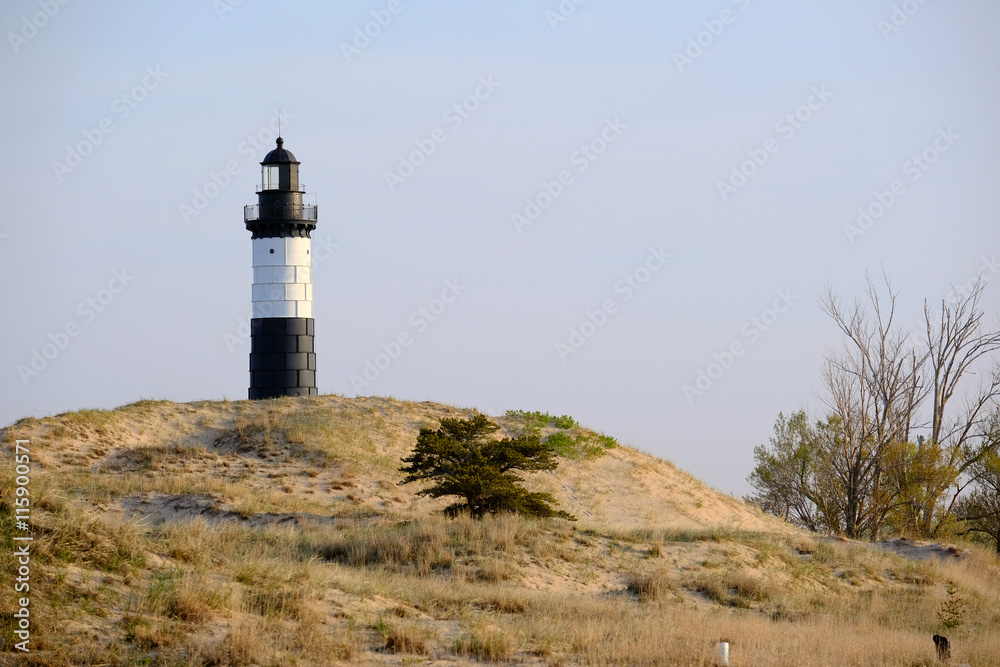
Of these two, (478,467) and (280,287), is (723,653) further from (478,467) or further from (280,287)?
(280,287)

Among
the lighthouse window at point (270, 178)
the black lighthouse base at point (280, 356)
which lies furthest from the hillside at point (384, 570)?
the lighthouse window at point (270, 178)

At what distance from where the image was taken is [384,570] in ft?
56.4

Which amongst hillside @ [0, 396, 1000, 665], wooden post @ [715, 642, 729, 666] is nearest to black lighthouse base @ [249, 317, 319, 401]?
hillside @ [0, 396, 1000, 665]

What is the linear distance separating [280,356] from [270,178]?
7.09m

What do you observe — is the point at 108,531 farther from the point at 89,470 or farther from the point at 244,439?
the point at 244,439

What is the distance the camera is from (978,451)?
1516 inches

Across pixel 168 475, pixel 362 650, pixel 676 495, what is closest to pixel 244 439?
pixel 168 475

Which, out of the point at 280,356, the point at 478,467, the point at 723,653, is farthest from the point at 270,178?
the point at 723,653

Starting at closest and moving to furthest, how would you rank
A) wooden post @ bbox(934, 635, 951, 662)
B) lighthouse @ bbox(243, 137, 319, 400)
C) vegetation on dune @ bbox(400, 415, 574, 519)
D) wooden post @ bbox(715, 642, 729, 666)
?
wooden post @ bbox(715, 642, 729, 666) < wooden post @ bbox(934, 635, 951, 662) < vegetation on dune @ bbox(400, 415, 574, 519) < lighthouse @ bbox(243, 137, 319, 400)

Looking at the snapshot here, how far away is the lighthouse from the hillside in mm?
4226

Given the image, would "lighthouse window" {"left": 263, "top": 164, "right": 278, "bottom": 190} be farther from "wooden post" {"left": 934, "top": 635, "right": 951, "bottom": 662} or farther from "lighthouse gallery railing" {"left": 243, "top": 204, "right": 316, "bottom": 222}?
"wooden post" {"left": 934, "top": 635, "right": 951, "bottom": 662}

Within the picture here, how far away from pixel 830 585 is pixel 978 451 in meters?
22.0

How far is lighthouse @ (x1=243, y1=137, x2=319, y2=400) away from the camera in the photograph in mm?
38312

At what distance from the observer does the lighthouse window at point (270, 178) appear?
128 feet
